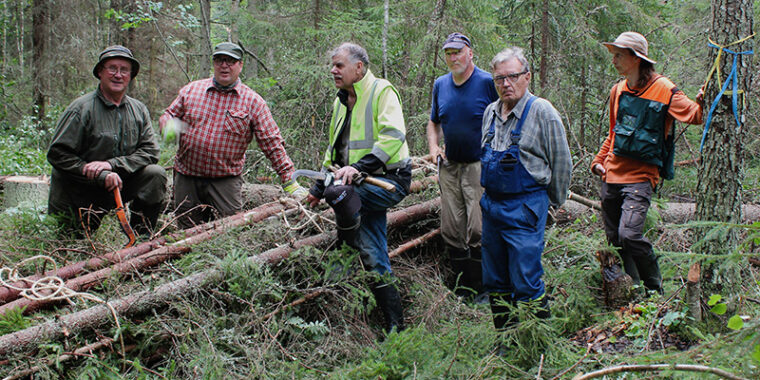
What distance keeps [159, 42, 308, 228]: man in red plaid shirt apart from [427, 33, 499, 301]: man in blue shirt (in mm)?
1572

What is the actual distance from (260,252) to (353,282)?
0.99 m

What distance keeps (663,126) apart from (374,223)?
251 centimetres

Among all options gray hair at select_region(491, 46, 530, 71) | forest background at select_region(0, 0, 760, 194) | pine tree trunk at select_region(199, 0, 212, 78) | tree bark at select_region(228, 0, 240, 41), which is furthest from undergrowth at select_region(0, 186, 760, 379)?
tree bark at select_region(228, 0, 240, 41)

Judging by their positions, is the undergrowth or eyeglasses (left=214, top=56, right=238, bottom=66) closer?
the undergrowth

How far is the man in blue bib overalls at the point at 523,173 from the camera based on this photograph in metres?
3.55

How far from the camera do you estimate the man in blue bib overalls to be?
11.6 ft

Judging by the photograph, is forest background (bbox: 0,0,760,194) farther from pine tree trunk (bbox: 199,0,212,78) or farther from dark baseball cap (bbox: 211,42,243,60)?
dark baseball cap (bbox: 211,42,243,60)

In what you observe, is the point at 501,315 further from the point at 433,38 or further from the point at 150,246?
the point at 433,38

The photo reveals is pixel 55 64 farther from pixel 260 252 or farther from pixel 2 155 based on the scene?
pixel 260 252

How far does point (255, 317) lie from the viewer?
3.99 m

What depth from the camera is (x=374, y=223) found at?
173 inches

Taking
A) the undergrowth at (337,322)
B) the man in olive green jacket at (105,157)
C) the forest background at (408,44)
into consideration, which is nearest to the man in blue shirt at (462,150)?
the undergrowth at (337,322)

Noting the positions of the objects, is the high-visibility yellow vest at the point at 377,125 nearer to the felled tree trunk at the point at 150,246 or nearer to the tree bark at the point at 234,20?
the felled tree trunk at the point at 150,246

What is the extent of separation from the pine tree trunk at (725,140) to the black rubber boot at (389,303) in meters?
2.43
